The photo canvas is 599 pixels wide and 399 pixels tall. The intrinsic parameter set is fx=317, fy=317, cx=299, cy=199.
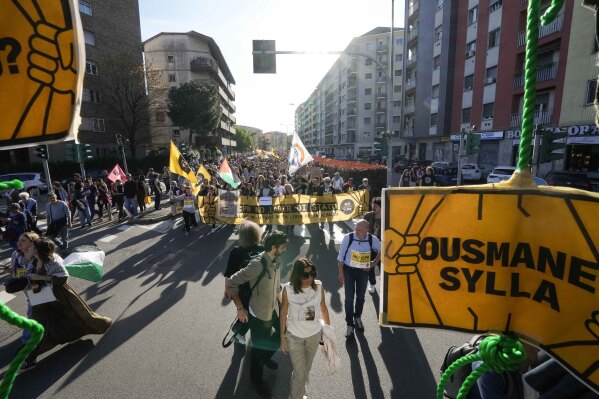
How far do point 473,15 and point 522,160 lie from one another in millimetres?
34911

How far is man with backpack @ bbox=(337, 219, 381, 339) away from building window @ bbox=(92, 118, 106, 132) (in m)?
32.4

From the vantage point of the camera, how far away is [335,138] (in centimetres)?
7650

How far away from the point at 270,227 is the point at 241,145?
8836cm

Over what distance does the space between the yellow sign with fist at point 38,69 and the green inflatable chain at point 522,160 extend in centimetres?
151

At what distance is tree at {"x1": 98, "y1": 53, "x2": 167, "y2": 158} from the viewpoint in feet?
92.9

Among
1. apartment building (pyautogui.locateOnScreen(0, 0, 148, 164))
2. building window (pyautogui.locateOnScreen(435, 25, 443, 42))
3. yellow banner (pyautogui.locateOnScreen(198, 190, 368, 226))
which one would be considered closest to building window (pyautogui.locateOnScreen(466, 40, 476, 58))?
building window (pyautogui.locateOnScreen(435, 25, 443, 42))

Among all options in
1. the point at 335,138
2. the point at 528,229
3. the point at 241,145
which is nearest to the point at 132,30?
the point at 528,229

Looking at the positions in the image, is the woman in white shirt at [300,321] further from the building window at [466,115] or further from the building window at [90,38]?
the building window at [90,38]

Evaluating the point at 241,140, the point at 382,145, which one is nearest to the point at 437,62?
the point at 382,145

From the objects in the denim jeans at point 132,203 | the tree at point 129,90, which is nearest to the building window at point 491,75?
the denim jeans at point 132,203

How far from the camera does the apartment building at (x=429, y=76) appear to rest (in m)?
32.2

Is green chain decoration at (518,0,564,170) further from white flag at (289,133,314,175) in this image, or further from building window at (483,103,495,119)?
building window at (483,103,495,119)

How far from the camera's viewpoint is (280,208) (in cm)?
970

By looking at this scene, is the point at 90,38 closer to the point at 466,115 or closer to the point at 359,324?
the point at 359,324
